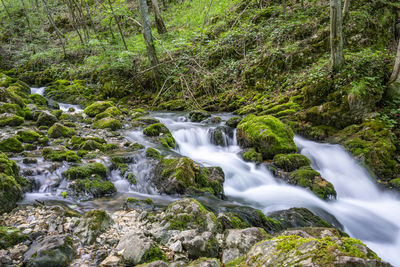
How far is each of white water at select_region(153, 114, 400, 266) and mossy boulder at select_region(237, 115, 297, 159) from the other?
1.99 ft

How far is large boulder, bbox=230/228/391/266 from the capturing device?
1454 millimetres

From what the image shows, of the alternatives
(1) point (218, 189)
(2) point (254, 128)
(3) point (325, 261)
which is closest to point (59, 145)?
(1) point (218, 189)

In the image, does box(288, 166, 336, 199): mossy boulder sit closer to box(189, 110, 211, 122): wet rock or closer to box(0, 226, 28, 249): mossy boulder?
box(189, 110, 211, 122): wet rock

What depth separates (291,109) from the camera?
872 cm

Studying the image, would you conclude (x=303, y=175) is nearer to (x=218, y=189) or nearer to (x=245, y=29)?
(x=218, y=189)

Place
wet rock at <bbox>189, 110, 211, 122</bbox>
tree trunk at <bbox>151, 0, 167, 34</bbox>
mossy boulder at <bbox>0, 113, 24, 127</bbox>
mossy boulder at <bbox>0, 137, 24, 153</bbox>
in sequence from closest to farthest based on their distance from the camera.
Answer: mossy boulder at <bbox>0, 137, 24, 153</bbox>, mossy boulder at <bbox>0, 113, 24, 127</bbox>, wet rock at <bbox>189, 110, 211, 122</bbox>, tree trunk at <bbox>151, 0, 167, 34</bbox>

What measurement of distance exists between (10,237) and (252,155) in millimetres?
5795

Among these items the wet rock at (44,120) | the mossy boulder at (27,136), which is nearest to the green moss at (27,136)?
the mossy boulder at (27,136)

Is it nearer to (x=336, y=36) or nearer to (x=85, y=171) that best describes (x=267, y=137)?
(x=336, y=36)

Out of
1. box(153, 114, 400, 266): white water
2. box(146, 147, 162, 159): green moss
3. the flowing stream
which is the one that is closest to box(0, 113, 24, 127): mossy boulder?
the flowing stream

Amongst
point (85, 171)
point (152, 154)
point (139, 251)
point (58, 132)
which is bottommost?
point (152, 154)

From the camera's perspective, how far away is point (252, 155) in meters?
7.02

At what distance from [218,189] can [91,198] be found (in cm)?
270

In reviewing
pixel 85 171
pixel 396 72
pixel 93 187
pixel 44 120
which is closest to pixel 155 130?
pixel 85 171
